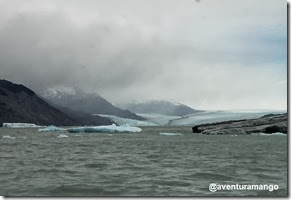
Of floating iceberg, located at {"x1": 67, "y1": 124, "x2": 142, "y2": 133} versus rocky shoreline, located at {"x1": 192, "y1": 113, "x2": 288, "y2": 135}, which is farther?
floating iceberg, located at {"x1": 67, "y1": 124, "x2": 142, "y2": 133}

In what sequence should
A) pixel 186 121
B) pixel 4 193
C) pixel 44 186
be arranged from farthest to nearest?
pixel 186 121 < pixel 44 186 < pixel 4 193

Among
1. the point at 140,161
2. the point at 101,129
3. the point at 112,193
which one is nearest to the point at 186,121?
the point at 101,129

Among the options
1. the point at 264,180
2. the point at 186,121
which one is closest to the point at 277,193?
the point at 264,180

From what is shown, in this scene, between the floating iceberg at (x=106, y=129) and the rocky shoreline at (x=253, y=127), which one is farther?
the floating iceberg at (x=106, y=129)

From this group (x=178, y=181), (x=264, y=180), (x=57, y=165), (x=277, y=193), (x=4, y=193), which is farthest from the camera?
(x=57, y=165)

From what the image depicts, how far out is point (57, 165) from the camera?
82.7 feet

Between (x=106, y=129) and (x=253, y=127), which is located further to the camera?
(x=106, y=129)

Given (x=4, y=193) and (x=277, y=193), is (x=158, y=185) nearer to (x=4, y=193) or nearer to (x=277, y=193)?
(x=277, y=193)

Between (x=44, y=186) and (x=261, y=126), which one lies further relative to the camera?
(x=261, y=126)

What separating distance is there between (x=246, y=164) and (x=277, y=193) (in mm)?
12134

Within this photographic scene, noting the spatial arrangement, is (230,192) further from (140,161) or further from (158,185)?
(140,161)

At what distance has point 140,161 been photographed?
92.2 ft

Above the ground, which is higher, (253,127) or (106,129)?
(253,127)

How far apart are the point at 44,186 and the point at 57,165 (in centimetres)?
819
